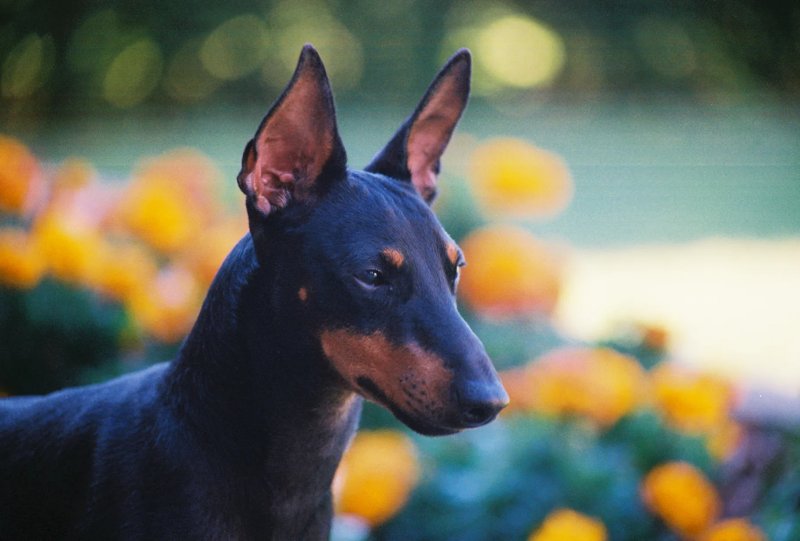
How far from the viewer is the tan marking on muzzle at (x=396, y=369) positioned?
1732 mm

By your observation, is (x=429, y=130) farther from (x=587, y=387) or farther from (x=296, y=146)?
(x=587, y=387)

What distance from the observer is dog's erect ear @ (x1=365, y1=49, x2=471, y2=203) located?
211cm

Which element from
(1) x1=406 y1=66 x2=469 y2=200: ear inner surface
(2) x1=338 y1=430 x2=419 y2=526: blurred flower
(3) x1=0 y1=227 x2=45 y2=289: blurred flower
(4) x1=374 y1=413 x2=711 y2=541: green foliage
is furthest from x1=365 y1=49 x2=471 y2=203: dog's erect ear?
(3) x1=0 y1=227 x2=45 y2=289: blurred flower

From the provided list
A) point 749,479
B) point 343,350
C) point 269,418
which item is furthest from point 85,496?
point 749,479

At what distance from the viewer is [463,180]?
389 centimetres

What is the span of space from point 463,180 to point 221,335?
84.5 inches

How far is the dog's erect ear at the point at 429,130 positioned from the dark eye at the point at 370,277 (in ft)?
1.27

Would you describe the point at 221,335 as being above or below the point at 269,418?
above

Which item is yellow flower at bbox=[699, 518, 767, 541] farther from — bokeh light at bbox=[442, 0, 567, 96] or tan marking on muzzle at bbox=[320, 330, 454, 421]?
bokeh light at bbox=[442, 0, 567, 96]

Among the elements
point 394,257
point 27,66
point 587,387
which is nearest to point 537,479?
point 587,387

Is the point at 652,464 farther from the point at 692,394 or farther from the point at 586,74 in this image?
the point at 586,74

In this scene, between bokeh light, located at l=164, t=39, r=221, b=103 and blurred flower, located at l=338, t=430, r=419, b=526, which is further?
bokeh light, located at l=164, t=39, r=221, b=103

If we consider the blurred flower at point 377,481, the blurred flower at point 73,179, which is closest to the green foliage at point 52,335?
the blurred flower at point 73,179

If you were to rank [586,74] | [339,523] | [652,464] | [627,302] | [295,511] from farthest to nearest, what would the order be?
1. [586,74]
2. [627,302]
3. [652,464]
4. [339,523]
5. [295,511]
